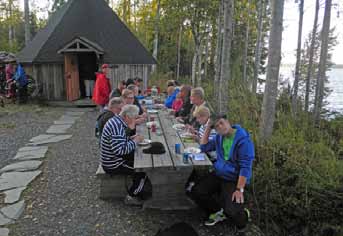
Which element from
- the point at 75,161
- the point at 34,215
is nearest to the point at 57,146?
the point at 75,161

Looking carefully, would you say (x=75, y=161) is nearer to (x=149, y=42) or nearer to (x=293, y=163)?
(x=293, y=163)

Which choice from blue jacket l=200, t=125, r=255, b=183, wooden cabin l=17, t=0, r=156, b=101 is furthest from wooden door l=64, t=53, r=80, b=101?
blue jacket l=200, t=125, r=255, b=183

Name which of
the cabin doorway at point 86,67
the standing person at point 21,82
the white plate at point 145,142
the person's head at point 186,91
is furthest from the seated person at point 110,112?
the cabin doorway at point 86,67

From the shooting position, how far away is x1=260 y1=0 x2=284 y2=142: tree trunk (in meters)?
4.64

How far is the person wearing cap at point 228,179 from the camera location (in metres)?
3.24

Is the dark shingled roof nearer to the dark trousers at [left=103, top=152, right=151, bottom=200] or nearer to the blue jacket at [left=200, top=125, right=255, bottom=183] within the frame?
the dark trousers at [left=103, top=152, right=151, bottom=200]

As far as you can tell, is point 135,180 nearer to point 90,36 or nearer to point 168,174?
point 168,174

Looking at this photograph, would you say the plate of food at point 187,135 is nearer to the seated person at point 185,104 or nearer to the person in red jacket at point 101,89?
the seated person at point 185,104

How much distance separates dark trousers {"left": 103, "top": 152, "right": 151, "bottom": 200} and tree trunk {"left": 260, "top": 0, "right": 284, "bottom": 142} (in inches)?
93.6

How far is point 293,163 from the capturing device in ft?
14.3

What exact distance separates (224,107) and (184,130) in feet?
7.16

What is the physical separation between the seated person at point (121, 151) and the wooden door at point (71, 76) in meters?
9.50

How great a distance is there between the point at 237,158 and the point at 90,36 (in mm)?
11909

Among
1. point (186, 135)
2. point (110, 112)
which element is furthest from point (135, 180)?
point (110, 112)
